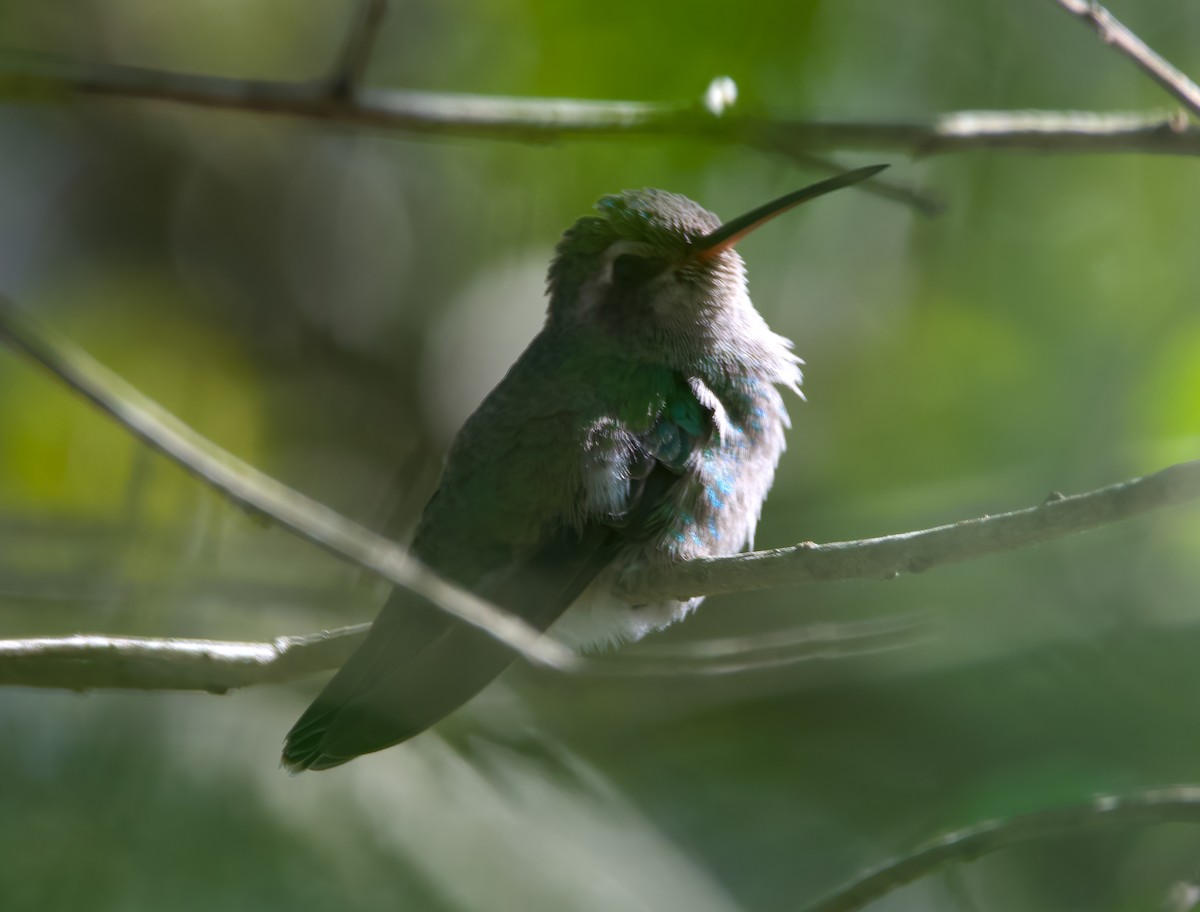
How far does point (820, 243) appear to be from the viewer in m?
6.31

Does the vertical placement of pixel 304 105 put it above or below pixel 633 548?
above

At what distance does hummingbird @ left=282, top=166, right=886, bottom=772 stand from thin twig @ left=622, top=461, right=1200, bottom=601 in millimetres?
588

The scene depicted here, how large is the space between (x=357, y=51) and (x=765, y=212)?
123 centimetres

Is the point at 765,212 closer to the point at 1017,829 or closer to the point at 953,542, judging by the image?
the point at 953,542

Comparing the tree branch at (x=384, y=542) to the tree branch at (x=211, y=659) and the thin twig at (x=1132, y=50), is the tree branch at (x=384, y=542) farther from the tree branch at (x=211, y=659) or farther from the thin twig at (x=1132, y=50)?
the thin twig at (x=1132, y=50)

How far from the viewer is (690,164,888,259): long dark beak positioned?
12.2 feet

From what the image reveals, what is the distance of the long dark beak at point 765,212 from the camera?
372 centimetres

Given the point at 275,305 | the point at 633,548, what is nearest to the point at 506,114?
the point at 633,548

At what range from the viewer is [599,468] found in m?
3.60

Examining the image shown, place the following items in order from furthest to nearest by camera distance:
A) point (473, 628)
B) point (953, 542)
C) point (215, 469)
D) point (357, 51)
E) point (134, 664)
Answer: point (357, 51) < point (473, 628) < point (134, 664) < point (953, 542) < point (215, 469)

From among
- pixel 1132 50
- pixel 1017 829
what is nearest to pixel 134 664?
pixel 1017 829

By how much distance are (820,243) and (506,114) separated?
9.63 ft

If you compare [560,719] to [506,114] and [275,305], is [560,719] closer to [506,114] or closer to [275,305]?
[506,114]

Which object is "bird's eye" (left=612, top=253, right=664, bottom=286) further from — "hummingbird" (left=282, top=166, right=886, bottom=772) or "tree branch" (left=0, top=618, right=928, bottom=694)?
"tree branch" (left=0, top=618, right=928, bottom=694)
